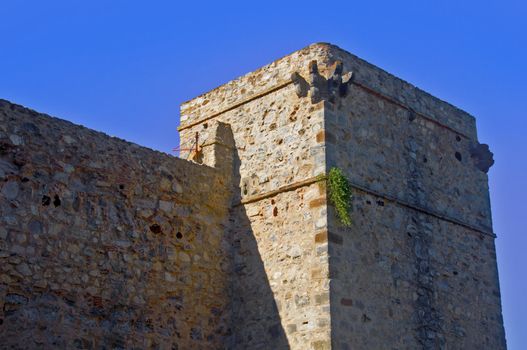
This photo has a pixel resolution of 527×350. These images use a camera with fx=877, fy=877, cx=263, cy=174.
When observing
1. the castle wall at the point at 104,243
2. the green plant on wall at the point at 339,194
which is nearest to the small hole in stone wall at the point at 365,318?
the green plant on wall at the point at 339,194

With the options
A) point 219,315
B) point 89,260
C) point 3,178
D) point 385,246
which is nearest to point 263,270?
point 219,315

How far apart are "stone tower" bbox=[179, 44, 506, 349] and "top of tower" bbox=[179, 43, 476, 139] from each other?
2 centimetres

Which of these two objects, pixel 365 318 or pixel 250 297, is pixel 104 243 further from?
pixel 365 318

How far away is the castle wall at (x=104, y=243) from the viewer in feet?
32.5

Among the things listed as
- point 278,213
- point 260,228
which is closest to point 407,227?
point 278,213

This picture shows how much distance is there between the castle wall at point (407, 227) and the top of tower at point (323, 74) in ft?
0.09

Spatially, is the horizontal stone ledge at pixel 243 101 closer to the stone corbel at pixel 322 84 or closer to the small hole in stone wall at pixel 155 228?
the stone corbel at pixel 322 84

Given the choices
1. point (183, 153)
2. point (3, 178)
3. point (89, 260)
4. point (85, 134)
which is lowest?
point (89, 260)

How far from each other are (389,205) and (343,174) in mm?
975

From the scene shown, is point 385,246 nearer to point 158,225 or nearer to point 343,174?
point 343,174

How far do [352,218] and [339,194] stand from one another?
0.41 m

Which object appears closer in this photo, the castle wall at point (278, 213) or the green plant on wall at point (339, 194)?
the castle wall at point (278, 213)

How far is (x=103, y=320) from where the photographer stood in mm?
10438

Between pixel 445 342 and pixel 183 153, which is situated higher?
pixel 183 153
